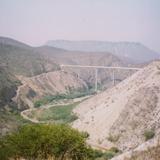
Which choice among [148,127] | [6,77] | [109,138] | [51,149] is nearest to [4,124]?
[109,138]

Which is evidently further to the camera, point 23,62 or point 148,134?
point 23,62

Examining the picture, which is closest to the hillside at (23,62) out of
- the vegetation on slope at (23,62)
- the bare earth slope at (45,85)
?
the vegetation on slope at (23,62)

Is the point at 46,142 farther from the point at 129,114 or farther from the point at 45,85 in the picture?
the point at 45,85

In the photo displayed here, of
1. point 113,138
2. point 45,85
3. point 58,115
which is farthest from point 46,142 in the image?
point 45,85

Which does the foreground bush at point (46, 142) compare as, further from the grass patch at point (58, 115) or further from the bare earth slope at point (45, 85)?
the bare earth slope at point (45, 85)

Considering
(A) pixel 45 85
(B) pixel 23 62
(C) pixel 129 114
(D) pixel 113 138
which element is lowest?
(A) pixel 45 85

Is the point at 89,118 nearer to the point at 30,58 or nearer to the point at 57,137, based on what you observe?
the point at 57,137
